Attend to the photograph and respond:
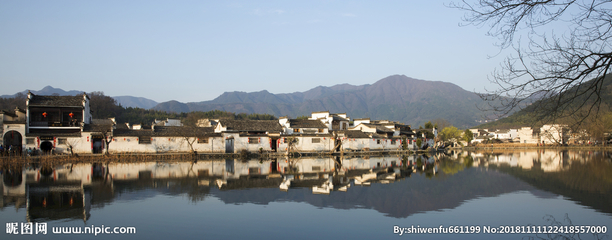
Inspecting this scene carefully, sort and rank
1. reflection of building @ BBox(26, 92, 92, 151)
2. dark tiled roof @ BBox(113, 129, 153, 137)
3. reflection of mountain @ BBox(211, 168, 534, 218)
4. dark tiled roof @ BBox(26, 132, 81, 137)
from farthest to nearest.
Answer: dark tiled roof @ BBox(113, 129, 153, 137)
reflection of building @ BBox(26, 92, 92, 151)
dark tiled roof @ BBox(26, 132, 81, 137)
reflection of mountain @ BBox(211, 168, 534, 218)

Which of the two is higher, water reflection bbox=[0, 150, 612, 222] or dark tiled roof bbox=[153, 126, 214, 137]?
dark tiled roof bbox=[153, 126, 214, 137]

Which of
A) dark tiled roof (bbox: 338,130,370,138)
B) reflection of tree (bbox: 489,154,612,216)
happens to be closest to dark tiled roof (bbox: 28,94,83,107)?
dark tiled roof (bbox: 338,130,370,138)

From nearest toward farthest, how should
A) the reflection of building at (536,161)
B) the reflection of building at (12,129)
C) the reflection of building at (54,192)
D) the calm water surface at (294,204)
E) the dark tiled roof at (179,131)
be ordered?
1. the calm water surface at (294,204)
2. the reflection of building at (54,192)
3. the reflection of building at (536,161)
4. the reflection of building at (12,129)
5. the dark tiled roof at (179,131)

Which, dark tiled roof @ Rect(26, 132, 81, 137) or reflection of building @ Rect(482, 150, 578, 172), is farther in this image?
dark tiled roof @ Rect(26, 132, 81, 137)

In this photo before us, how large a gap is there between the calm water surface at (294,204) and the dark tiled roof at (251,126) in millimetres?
18879

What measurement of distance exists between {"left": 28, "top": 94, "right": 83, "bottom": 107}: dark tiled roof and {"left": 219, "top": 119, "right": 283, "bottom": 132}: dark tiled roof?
515 inches

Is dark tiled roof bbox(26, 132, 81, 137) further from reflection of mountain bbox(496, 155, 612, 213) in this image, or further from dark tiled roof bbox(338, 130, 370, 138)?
reflection of mountain bbox(496, 155, 612, 213)

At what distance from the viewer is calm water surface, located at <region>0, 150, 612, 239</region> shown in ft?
31.3

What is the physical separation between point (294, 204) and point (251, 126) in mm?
27849

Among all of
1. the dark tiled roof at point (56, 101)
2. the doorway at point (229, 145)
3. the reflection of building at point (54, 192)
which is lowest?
the reflection of building at point (54, 192)

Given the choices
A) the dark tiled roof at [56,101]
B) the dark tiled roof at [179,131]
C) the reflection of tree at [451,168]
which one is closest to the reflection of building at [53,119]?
the dark tiled roof at [56,101]

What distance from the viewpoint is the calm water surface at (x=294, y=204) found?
376 inches

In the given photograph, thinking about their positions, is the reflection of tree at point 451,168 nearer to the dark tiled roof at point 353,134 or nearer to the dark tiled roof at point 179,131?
the dark tiled roof at point 353,134

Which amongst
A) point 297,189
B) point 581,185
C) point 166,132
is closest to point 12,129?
point 166,132
